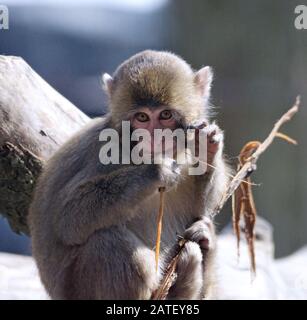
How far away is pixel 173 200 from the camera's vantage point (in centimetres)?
519

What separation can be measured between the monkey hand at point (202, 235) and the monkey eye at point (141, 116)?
0.92 meters

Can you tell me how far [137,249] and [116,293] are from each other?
34cm

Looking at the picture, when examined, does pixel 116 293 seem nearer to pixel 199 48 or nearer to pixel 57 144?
pixel 57 144

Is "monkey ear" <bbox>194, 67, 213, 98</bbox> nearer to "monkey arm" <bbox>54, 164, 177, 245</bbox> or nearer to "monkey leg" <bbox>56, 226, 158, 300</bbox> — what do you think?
"monkey arm" <bbox>54, 164, 177, 245</bbox>

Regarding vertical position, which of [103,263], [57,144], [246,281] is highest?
[57,144]

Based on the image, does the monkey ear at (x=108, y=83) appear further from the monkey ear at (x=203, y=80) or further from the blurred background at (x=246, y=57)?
the blurred background at (x=246, y=57)

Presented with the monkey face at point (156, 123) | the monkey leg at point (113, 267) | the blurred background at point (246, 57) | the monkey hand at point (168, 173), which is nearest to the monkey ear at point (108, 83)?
the monkey face at point (156, 123)

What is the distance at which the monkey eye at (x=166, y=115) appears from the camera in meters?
4.76

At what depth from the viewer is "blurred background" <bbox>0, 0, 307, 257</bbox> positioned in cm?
1074

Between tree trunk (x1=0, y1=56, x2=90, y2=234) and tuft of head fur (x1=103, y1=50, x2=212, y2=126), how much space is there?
0.99 metres

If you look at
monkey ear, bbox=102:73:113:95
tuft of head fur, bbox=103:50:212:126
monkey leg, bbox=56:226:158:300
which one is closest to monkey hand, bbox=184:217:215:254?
monkey leg, bbox=56:226:158:300

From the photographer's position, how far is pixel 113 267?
4.57 meters
